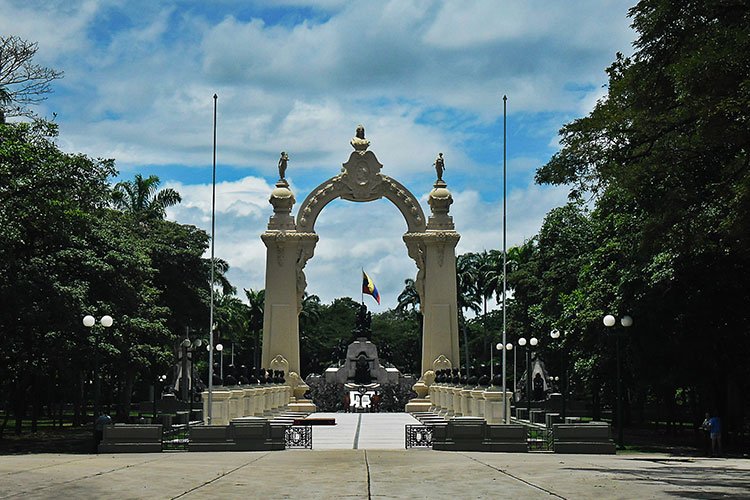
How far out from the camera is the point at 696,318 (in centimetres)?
3291

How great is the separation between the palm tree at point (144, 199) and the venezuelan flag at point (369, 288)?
14.0m

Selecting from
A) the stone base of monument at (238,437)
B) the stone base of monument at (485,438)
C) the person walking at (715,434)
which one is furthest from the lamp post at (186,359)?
the person walking at (715,434)

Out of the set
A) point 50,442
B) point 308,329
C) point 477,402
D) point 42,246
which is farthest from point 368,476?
point 308,329

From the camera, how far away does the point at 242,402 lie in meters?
40.0

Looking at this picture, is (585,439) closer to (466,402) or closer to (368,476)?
(368,476)

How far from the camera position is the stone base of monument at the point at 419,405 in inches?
2133

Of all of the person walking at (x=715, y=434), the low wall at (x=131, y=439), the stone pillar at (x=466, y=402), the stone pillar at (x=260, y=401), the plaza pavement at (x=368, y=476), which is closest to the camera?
the plaza pavement at (x=368, y=476)

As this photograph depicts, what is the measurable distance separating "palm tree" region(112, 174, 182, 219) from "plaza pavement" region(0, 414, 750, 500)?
37.6 m

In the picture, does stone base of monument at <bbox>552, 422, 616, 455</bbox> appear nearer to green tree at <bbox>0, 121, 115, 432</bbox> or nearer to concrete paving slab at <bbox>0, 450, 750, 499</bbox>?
concrete paving slab at <bbox>0, 450, 750, 499</bbox>

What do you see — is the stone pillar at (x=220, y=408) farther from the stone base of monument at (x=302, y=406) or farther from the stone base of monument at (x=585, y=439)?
the stone base of monument at (x=302, y=406)

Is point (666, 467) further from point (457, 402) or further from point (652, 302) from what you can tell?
point (457, 402)

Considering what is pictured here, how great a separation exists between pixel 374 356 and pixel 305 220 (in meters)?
11.6

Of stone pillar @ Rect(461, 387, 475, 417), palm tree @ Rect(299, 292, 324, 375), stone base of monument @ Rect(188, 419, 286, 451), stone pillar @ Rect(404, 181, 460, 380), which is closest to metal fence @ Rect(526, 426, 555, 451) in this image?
stone base of monument @ Rect(188, 419, 286, 451)

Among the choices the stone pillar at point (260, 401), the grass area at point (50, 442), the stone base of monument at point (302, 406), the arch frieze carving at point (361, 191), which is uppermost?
the arch frieze carving at point (361, 191)
